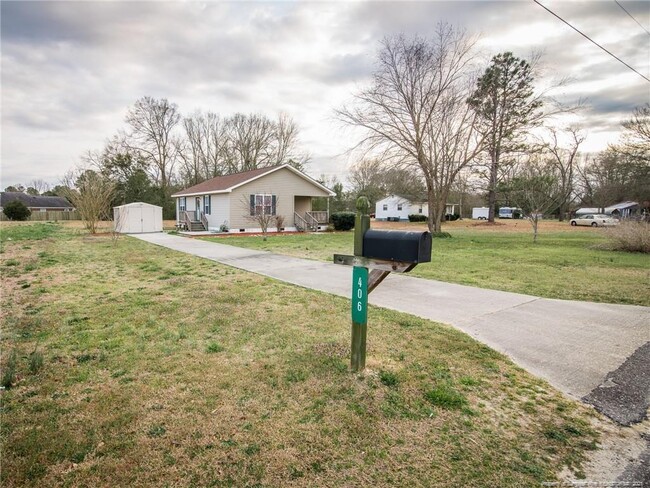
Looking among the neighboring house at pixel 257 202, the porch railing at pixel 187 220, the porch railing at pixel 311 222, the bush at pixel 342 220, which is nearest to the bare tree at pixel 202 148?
the neighboring house at pixel 257 202

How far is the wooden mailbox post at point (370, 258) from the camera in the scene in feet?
8.80

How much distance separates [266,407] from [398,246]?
5.22 feet

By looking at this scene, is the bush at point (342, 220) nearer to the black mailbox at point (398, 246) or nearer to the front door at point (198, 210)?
the front door at point (198, 210)

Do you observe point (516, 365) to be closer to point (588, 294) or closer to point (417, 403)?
point (417, 403)

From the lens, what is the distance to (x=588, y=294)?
659cm

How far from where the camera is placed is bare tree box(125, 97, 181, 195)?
3588cm

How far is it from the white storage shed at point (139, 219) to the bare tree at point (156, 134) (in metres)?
14.2

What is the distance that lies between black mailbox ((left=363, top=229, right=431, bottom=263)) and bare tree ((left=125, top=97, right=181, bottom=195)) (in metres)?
37.9

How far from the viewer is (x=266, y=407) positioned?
2.69 metres

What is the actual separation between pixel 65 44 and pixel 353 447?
8.49m

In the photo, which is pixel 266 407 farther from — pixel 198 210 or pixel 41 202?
pixel 41 202

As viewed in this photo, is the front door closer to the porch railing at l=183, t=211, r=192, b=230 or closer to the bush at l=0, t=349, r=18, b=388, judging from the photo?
the porch railing at l=183, t=211, r=192, b=230

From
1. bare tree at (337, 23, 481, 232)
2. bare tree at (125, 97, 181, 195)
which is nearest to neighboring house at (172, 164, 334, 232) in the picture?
bare tree at (337, 23, 481, 232)

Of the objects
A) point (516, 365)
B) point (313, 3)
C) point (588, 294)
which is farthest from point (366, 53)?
point (516, 365)
